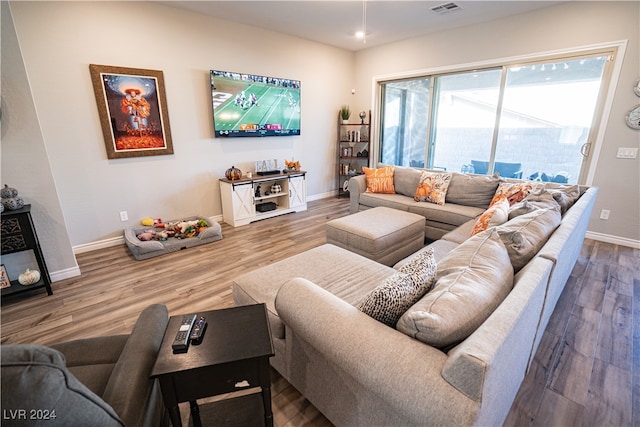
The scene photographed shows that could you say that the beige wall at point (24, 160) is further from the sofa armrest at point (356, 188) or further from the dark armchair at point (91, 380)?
the sofa armrest at point (356, 188)

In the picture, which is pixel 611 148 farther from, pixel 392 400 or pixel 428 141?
pixel 392 400

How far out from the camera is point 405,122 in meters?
5.33

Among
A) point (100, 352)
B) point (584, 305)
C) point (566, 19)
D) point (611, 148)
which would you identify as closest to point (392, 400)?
point (100, 352)

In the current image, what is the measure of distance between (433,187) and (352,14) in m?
2.45

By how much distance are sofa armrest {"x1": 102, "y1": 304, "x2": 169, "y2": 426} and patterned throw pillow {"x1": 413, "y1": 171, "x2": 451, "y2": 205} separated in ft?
10.2

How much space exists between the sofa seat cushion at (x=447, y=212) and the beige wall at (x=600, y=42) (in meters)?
1.62

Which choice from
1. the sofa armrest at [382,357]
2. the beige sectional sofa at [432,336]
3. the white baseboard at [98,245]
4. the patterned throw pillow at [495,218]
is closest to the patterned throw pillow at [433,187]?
the patterned throw pillow at [495,218]

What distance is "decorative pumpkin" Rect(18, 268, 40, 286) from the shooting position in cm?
244

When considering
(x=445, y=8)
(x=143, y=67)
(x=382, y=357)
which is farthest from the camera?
(x=445, y=8)

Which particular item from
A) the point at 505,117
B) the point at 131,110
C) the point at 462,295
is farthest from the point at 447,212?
the point at 131,110

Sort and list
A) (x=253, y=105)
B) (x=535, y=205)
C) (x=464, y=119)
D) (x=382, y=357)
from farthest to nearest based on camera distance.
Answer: (x=464, y=119), (x=253, y=105), (x=535, y=205), (x=382, y=357)

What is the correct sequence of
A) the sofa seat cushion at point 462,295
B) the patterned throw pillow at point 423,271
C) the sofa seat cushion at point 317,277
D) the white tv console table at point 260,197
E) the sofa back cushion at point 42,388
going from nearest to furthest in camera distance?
the sofa back cushion at point 42,388 < the sofa seat cushion at point 462,295 < the patterned throw pillow at point 423,271 < the sofa seat cushion at point 317,277 < the white tv console table at point 260,197

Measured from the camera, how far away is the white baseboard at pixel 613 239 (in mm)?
3334

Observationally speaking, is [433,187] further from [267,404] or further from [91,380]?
[91,380]
